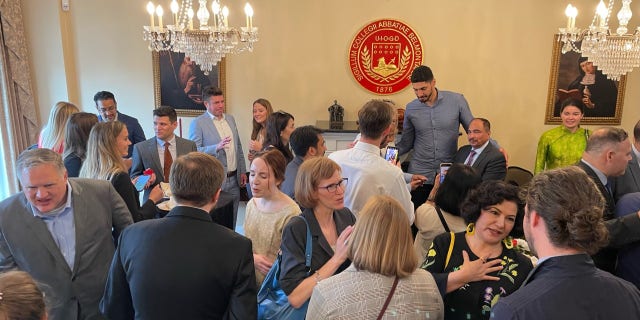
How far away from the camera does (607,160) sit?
259 centimetres

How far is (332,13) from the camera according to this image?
5.93m

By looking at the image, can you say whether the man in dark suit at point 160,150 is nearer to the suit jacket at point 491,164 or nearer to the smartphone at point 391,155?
the smartphone at point 391,155

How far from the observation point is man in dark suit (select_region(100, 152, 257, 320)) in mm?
1697

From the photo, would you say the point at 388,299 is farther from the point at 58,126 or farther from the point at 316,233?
the point at 58,126

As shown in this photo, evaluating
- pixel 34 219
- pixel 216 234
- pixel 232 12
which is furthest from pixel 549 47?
pixel 34 219

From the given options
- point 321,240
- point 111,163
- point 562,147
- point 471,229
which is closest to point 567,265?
point 471,229

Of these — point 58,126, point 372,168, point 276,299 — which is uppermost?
point 58,126

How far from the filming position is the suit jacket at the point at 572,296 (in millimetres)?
1289

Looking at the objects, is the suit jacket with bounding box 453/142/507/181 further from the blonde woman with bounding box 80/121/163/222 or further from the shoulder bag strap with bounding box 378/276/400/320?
the blonde woman with bounding box 80/121/163/222

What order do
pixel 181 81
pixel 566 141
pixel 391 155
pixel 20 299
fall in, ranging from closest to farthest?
pixel 20 299 → pixel 391 155 → pixel 566 141 → pixel 181 81

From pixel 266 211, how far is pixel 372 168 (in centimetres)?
69

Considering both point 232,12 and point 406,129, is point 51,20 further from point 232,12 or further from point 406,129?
point 406,129

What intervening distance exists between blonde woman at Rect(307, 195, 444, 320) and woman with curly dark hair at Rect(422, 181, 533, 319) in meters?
0.33

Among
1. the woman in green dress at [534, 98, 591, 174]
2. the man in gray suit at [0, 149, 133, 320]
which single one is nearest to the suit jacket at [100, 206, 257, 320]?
the man in gray suit at [0, 149, 133, 320]
